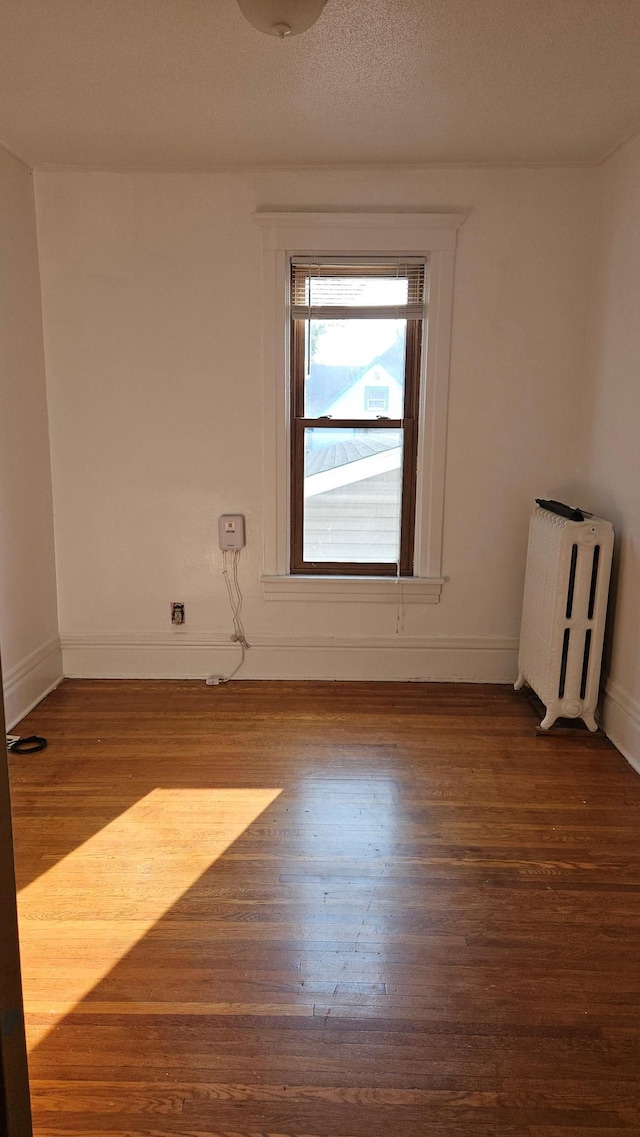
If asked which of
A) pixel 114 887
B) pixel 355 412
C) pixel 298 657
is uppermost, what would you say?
pixel 355 412

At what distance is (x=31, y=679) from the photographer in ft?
11.9

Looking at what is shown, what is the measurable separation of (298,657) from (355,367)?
5.14 feet

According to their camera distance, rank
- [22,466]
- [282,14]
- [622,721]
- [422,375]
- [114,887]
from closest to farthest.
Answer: [282,14] < [114,887] < [622,721] < [22,466] < [422,375]

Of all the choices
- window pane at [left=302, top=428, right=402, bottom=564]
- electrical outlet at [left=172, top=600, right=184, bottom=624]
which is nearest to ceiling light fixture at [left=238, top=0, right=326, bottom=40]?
window pane at [left=302, top=428, right=402, bottom=564]

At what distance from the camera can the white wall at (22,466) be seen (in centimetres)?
335

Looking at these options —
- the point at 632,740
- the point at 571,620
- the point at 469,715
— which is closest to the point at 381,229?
the point at 571,620

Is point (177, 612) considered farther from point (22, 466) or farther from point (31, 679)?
point (22, 466)

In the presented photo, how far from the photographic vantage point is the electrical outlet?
13.1 feet

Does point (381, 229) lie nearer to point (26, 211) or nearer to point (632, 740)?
point (26, 211)

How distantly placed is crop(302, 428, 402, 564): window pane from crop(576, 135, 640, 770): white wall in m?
1.01

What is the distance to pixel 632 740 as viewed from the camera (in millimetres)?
3115

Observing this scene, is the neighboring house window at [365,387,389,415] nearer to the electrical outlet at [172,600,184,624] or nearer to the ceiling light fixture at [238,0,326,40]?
the electrical outlet at [172,600,184,624]

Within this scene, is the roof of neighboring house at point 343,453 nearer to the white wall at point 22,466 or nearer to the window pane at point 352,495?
the window pane at point 352,495

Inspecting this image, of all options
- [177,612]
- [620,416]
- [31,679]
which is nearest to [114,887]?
[31,679]
